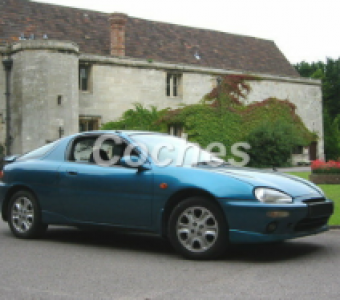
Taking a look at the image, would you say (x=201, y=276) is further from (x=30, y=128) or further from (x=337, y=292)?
(x=30, y=128)

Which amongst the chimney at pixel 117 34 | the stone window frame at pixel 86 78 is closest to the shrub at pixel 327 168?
the stone window frame at pixel 86 78

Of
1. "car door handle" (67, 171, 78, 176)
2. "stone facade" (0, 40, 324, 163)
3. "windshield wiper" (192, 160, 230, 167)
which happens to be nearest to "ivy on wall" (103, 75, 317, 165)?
"stone facade" (0, 40, 324, 163)

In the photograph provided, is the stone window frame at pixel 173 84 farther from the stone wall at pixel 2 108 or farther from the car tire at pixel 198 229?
the car tire at pixel 198 229

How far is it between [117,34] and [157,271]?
32.0 meters

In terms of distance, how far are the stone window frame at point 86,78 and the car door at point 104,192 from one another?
27107mm

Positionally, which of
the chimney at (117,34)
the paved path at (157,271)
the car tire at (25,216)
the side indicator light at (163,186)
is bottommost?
the paved path at (157,271)

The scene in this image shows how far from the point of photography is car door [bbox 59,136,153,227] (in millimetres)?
7195

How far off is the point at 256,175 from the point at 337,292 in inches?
85.7

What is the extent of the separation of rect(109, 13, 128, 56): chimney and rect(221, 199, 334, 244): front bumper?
30818 mm

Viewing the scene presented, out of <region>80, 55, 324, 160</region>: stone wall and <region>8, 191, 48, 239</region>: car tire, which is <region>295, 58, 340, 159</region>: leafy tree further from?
<region>8, 191, 48, 239</region>: car tire

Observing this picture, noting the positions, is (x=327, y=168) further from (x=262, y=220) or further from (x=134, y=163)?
(x=262, y=220)

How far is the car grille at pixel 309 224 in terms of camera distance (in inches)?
262

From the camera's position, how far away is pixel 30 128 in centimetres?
3155

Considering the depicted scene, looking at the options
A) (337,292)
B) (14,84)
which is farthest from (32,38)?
(337,292)
